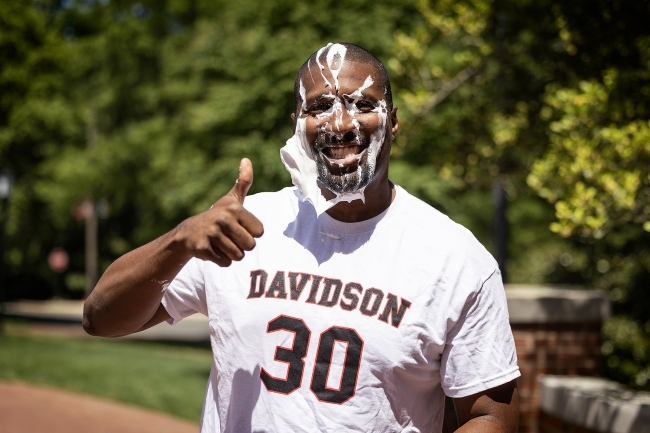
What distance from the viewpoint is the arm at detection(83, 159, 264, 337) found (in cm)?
191

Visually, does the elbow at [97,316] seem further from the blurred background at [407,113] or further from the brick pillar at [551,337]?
the brick pillar at [551,337]

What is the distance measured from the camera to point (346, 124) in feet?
7.73

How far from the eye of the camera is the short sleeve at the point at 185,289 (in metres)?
2.36

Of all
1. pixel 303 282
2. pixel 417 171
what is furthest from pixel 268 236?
pixel 417 171

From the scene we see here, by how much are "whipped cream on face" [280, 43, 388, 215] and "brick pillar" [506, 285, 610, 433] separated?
12.6 feet

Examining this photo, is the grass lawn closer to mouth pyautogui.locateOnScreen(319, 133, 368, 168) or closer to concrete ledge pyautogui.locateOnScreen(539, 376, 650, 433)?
concrete ledge pyautogui.locateOnScreen(539, 376, 650, 433)

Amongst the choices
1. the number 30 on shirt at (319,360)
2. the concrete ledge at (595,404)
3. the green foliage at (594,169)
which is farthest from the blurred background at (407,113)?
the number 30 on shirt at (319,360)

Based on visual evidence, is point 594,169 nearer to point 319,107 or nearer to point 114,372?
point 319,107

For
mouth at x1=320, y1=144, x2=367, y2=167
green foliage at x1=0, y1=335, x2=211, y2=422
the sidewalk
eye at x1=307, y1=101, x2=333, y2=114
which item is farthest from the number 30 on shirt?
the sidewalk

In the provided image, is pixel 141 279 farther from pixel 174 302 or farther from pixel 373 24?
pixel 373 24

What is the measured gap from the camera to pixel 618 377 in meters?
6.78

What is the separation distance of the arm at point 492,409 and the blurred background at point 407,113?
278cm

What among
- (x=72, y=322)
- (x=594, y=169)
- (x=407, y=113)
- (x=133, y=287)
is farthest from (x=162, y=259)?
(x=72, y=322)

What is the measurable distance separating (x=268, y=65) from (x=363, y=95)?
10.3 meters
